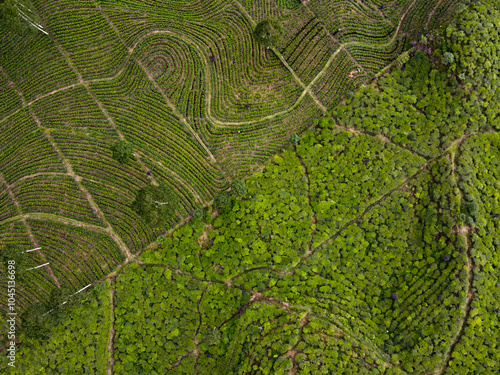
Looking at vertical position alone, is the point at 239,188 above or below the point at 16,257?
below

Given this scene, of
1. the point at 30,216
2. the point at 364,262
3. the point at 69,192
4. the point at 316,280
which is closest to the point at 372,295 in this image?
the point at 364,262

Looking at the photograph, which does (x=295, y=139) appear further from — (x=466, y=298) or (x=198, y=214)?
(x=466, y=298)

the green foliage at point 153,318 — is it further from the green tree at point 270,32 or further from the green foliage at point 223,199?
the green tree at point 270,32

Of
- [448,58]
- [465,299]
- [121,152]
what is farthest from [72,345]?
[448,58]

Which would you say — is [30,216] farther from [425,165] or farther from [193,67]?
[425,165]

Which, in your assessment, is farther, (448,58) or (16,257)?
(448,58)

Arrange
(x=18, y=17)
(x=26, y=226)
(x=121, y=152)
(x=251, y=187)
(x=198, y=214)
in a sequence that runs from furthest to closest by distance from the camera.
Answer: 1. (x=251, y=187)
2. (x=26, y=226)
3. (x=198, y=214)
4. (x=18, y=17)
5. (x=121, y=152)
